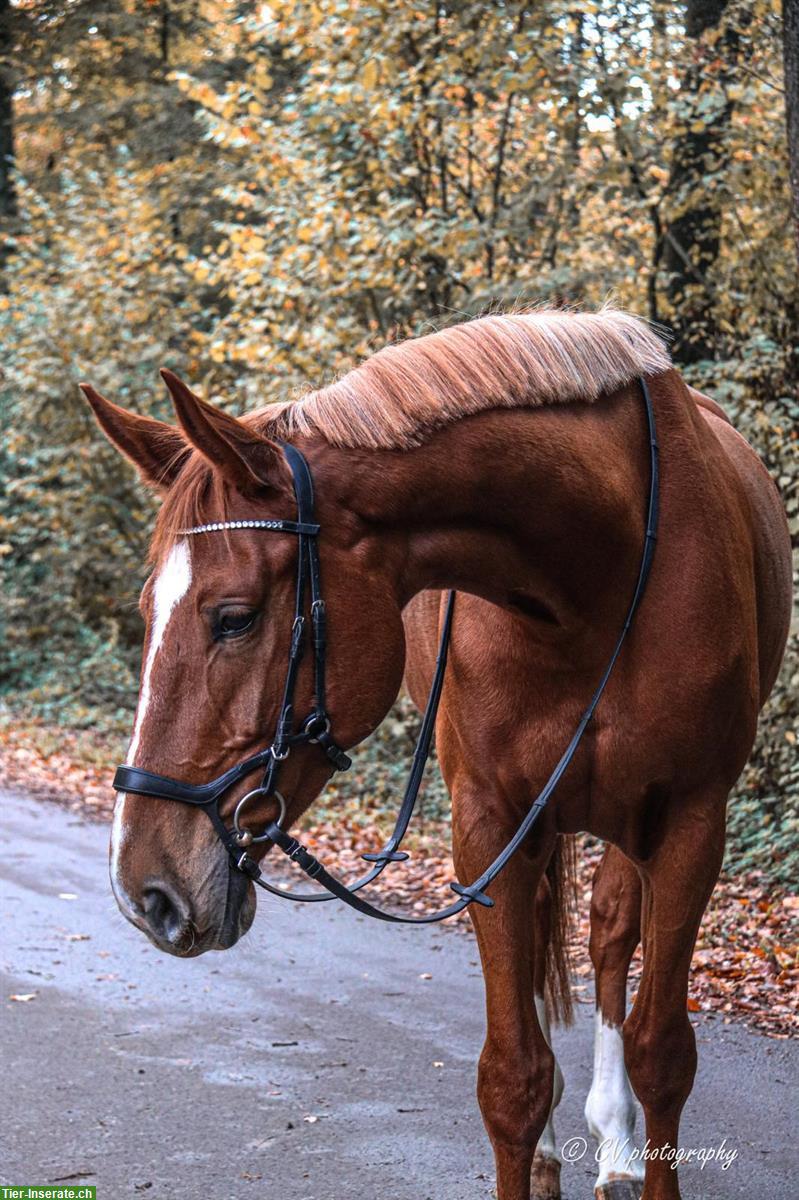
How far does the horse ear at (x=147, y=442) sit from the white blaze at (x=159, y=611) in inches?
9.3

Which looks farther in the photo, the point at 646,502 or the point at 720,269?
the point at 720,269

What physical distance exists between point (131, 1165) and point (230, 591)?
231cm

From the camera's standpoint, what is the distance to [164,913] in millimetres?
2322

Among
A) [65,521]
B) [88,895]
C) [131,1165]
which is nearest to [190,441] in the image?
[131,1165]

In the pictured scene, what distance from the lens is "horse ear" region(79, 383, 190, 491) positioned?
2.55 metres

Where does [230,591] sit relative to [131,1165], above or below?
above

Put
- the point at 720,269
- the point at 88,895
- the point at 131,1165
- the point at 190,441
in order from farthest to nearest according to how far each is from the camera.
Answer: the point at 720,269 → the point at 88,895 → the point at 131,1165 → the point at 190,441

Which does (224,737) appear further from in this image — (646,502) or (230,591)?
(646,502)

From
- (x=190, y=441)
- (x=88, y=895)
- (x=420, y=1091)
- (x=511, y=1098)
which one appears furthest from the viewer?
(x=88, y=895)

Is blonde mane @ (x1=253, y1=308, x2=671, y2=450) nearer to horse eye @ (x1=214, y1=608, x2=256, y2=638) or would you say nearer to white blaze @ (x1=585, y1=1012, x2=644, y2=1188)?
horse eye @ (x1=214, y1=608, x2=256, y2=638)

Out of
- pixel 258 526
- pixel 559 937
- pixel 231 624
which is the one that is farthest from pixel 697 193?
pixel 231 624

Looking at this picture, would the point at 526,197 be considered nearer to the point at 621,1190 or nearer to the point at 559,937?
the point at 559,937

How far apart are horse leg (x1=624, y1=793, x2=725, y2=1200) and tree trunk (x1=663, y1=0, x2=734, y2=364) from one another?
6.18 meters

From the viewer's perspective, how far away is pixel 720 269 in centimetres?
912
